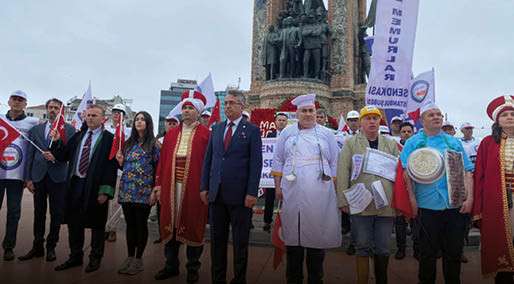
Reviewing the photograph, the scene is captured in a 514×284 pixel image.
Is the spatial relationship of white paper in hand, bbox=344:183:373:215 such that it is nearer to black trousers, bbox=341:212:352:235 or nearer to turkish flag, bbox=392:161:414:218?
turkish flag, bbox=392:161:414:218

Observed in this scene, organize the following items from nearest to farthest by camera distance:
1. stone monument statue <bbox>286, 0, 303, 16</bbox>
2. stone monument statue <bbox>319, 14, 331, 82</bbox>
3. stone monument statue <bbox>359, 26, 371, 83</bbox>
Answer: stone monument statue <bbox>319, 14, 331, 82</bbox>, stone monument statue <bbox>286, 0, 303, 16</bbox>, stone monument statue <bbox>359, 26, 371, 83</bbox>

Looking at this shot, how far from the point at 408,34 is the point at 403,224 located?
299cm

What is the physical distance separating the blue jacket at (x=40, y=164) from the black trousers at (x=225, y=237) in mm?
2331

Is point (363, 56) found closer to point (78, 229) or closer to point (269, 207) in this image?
point (269, 207)

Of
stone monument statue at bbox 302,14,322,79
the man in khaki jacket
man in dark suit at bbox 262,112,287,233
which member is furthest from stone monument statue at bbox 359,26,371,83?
the man in khaki jacket

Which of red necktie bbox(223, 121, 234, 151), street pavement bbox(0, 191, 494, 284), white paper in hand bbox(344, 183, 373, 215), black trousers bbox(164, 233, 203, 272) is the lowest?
street pavement bbox(0, 191, 494, 284)

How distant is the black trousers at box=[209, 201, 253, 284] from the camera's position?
354 centimetres

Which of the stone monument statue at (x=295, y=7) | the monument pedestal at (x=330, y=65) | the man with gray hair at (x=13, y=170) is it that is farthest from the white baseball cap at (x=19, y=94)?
the stone monument statue at (x=295, y=7)

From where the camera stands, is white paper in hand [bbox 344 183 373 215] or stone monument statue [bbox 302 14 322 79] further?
stone monument statue [bbox 302 14 322 79]

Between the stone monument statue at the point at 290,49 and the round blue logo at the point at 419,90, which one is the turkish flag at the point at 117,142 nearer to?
the round blue logo at the point at 419,90

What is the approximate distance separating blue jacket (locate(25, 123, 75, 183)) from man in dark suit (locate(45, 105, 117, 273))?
0.27 m

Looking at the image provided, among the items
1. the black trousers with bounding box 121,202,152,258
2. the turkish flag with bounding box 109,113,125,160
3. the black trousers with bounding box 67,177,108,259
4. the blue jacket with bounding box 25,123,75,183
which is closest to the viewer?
the black trousers with bounding box 121,202,152,258

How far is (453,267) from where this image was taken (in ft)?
10.5

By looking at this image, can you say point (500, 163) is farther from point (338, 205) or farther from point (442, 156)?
point (338, 205)
